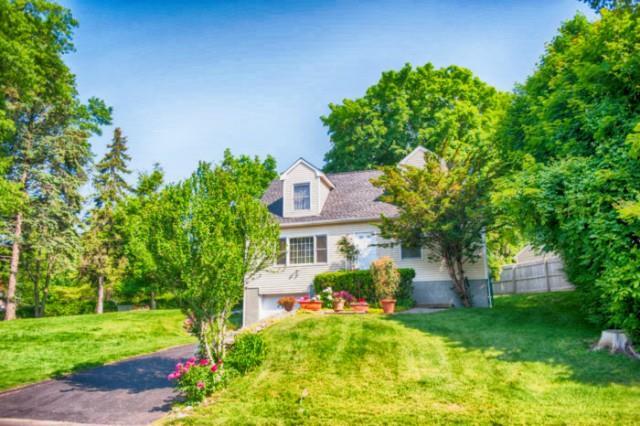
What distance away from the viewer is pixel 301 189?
19797 millimetres

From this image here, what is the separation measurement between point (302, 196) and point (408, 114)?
13.9m

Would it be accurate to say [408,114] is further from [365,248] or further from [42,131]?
[42,131]

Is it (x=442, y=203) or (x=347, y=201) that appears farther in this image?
(x=347, y=201)

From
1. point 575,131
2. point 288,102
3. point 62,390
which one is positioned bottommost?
point 62,390

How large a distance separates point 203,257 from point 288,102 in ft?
28.5

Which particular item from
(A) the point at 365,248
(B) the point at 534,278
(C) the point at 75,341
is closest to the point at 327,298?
(A) the point at 365,248

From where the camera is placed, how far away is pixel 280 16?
37.2 ft

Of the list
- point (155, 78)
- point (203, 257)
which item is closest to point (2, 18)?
point (155, 78)

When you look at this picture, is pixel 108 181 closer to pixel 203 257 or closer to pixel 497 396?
pixel 203 257

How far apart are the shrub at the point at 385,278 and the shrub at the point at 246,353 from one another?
5.94 metres

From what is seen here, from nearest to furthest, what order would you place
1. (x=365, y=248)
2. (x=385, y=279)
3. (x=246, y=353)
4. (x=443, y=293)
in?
Result: (x=246, y=353) → (x=385, y=279) → (x=443, y=293) → (x=365, y=248)

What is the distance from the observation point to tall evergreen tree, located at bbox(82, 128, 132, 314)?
2725 cm

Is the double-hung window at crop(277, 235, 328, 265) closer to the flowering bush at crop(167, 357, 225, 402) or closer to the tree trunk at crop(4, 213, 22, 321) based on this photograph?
the flowering bush at crop(167, 357, 225, 402)

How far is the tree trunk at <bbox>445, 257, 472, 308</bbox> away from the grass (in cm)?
472
